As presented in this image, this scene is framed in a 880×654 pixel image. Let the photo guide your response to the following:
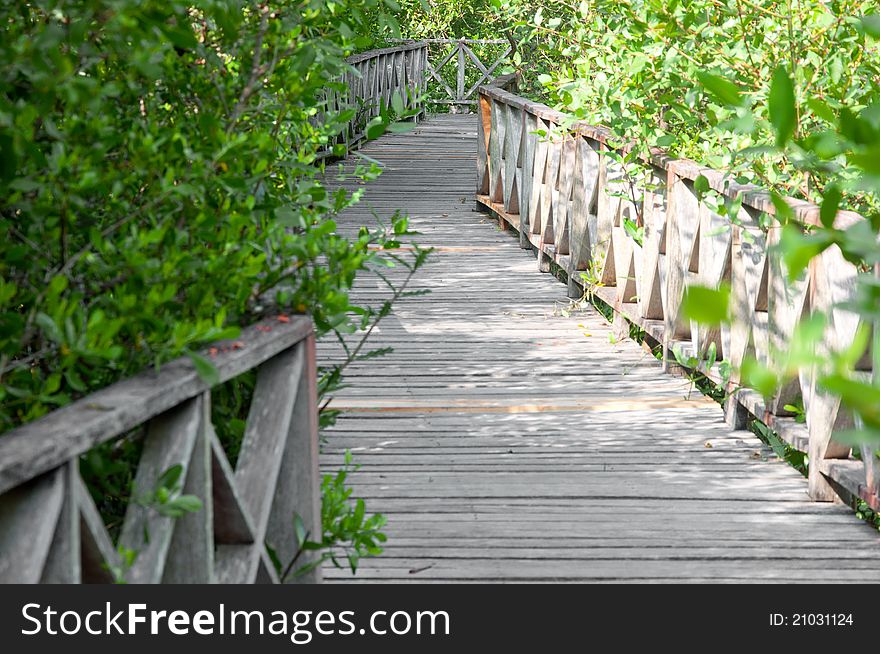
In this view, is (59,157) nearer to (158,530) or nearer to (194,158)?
(194,158)

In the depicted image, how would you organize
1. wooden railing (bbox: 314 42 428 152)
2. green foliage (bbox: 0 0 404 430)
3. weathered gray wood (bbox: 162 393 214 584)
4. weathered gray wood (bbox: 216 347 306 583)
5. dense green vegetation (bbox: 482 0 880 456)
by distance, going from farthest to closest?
wooden railing (bbox: 314 42 428 152) → dense green vegetation (bbox: 482 0 880 456) → weathered gray wood (bbox: 216 347 306 583) → weathered gray wood (bbox: 162 393 214 584) → green foliage (bbox: 0 0 404 430)

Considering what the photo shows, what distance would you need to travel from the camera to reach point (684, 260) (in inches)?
185

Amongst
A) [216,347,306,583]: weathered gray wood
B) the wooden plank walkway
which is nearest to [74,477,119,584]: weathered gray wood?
[216,347,306,583]: weathered gray wood

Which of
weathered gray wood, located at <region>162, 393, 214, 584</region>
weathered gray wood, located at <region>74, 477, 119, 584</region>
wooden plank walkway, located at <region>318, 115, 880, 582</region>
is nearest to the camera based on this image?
weathered gray wood, located at <region>74, 477, 119, 584</region>

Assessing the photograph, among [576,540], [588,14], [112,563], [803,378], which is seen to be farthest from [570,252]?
[112,563]

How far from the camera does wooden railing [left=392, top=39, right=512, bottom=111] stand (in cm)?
1980

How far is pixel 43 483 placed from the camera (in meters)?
1.38

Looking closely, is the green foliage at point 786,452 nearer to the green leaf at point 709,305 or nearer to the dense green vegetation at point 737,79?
the dense green vegetation at point 737,79

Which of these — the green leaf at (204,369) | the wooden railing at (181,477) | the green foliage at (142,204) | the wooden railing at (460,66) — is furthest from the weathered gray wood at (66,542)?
the wooden railing at (460,66)

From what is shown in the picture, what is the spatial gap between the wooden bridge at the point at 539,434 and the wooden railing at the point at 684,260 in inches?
0.5

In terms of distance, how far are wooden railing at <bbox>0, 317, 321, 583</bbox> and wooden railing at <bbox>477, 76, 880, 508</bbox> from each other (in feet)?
2.41

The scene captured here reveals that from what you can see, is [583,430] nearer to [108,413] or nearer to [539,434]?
[539,434]

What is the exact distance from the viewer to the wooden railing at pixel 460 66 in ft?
65.0

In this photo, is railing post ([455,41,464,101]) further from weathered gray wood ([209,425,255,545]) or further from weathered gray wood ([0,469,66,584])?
weathered gray wood ([0,469,66,584])
